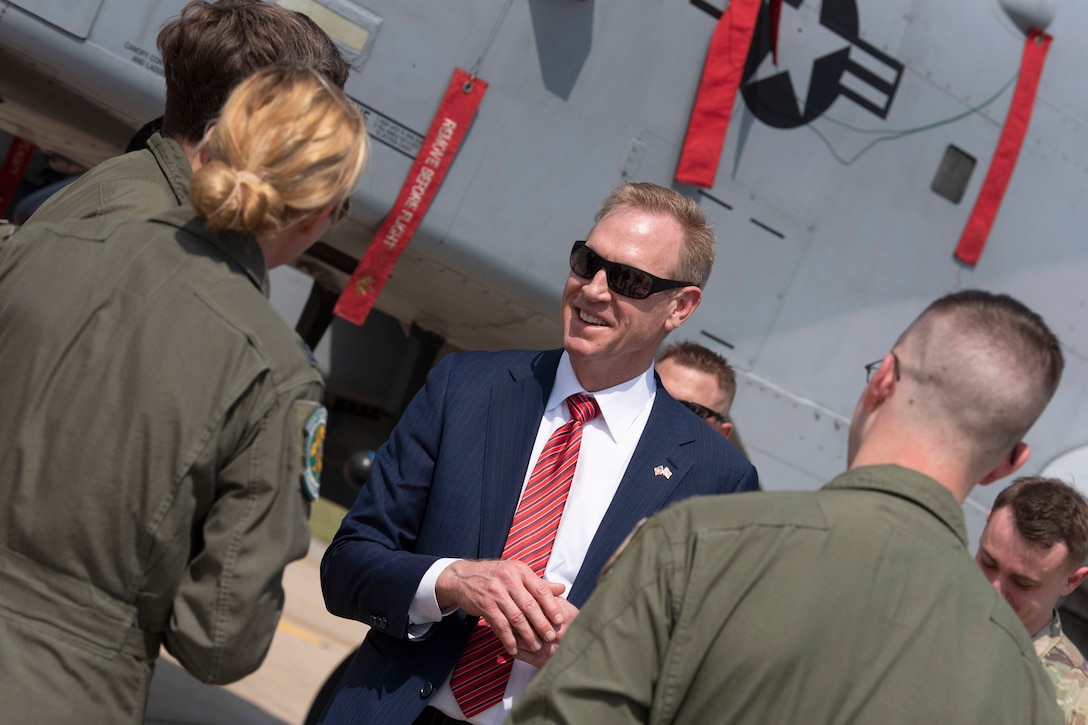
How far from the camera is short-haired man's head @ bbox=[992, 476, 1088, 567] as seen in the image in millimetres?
2936

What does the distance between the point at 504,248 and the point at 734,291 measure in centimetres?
138

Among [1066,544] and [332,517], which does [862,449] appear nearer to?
[1066,544]

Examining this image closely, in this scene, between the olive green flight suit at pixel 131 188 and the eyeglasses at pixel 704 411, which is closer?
the olive green flight suit at pixel 131 188

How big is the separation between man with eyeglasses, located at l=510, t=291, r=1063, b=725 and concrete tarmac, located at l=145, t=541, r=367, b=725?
3068mm

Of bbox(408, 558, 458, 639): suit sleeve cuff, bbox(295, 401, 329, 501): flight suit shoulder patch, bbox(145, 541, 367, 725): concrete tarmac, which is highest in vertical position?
bbox(295, 401, 329, 501): flight suit shoulder patch

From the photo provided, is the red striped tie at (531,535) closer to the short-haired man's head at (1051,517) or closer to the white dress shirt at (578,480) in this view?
the white dress shirt at (578,480)

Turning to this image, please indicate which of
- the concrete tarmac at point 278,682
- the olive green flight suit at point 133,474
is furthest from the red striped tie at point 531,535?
the concrete tarmac at point 278,682

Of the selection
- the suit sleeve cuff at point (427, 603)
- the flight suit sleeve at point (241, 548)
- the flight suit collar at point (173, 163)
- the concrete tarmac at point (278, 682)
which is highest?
the flight suit collar at point (173, 163)

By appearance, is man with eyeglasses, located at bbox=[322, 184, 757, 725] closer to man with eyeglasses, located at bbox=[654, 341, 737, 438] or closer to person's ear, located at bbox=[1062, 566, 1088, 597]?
man with eyeglasses, located at bbox=[654, 341, 737, 438]

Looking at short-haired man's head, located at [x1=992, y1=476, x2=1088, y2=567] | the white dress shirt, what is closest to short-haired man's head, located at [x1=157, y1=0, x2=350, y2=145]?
the white dress shirt

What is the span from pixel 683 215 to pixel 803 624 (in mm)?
1372

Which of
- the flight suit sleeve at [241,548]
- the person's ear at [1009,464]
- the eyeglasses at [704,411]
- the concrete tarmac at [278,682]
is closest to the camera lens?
the flight suit sleeve at [241,548]

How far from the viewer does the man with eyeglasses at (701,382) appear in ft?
11.6

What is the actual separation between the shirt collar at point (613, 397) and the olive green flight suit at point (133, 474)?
96 centimetres
